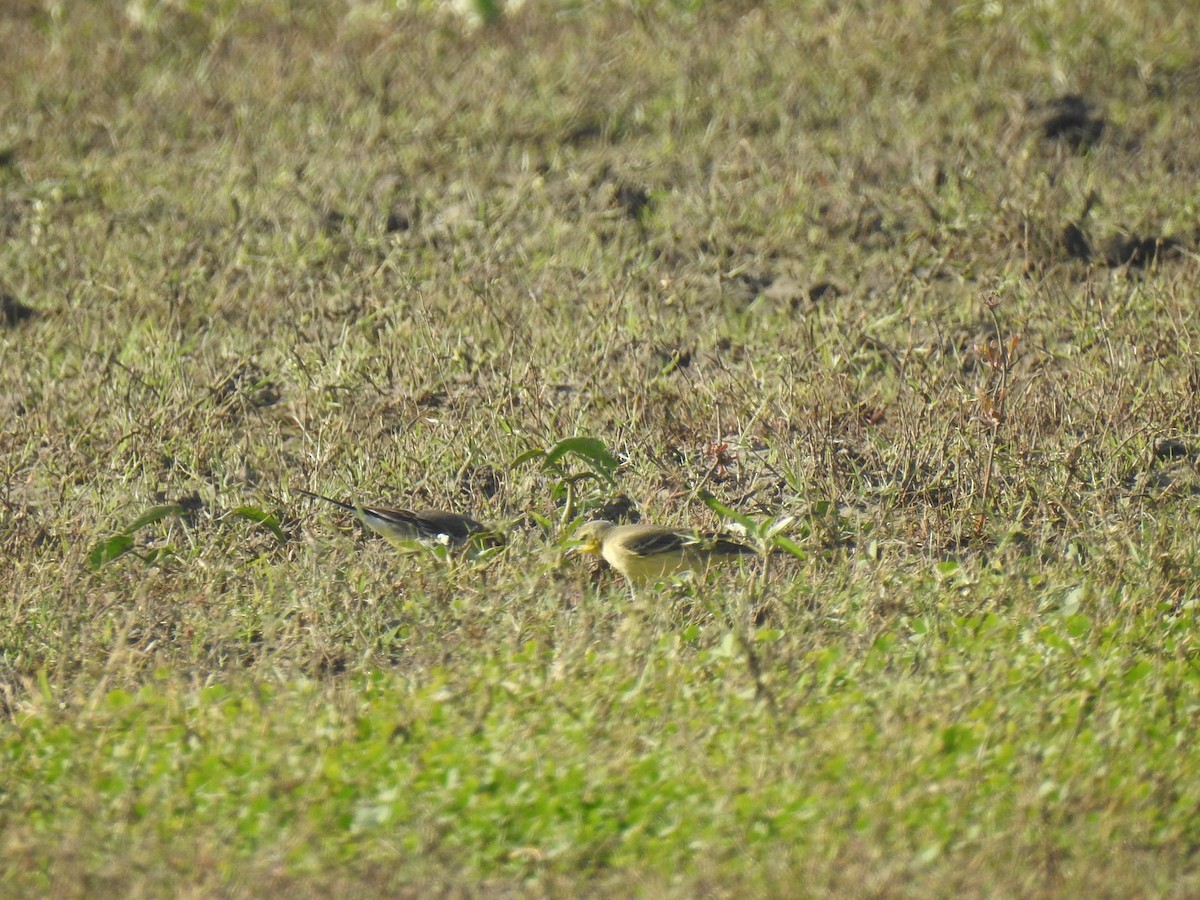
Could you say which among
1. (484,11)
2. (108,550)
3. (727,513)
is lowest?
(108,550)

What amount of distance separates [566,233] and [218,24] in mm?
4414

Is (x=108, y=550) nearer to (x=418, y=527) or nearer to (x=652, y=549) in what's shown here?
(x=418, y=527)

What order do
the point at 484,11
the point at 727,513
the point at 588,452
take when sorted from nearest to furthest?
the point at 727,513 < the point at 588,452 < the point at 484,11

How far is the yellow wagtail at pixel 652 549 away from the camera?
584cm

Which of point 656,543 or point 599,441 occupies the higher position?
point 599,441

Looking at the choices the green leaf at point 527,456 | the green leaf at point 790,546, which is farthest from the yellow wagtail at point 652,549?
the green leaf at point 527,456

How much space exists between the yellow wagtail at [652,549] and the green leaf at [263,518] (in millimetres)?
1214

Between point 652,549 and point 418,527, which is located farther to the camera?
point 418,527

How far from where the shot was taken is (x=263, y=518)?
6316mm

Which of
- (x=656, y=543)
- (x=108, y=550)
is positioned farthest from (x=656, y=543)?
(x=108, y=550)

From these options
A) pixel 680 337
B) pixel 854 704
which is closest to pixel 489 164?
pixel 680 337

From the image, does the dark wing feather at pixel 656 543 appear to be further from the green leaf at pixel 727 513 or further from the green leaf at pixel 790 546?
the green leaf at pixel 790 546

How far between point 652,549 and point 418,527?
0.88 metres

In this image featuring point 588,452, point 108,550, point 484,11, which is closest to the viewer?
point 108,550
